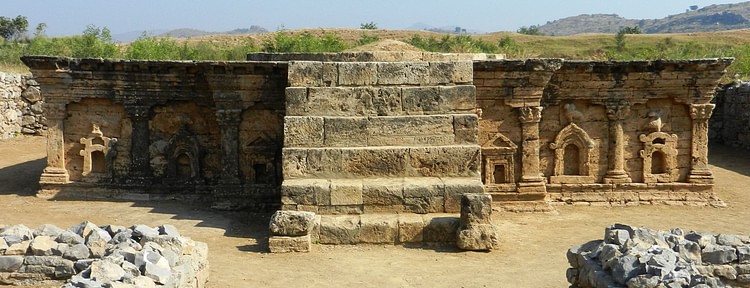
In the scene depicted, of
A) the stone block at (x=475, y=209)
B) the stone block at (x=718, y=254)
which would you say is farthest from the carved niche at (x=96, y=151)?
the stone block at (x=718, y=254)

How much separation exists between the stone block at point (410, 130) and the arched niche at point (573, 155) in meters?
3.21

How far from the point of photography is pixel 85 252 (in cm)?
704

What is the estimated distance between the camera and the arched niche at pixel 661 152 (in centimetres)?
1266

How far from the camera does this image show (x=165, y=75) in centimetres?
1238

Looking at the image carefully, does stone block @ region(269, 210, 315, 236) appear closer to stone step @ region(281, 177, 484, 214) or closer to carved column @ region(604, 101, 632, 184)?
stone step @ region(281, 177, 484, 214)

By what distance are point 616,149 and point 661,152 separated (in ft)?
2.98

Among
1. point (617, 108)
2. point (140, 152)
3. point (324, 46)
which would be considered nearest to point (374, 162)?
point (140, 152)

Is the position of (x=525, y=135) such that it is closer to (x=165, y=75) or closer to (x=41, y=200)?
(x=165, y=75)

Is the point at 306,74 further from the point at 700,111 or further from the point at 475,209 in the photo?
the point at 700,111

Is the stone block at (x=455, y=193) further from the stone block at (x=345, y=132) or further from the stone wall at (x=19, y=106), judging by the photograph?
the stone wall at (x=19, y=106)

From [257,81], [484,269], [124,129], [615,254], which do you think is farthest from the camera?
[124,129]

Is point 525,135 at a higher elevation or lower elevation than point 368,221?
higher

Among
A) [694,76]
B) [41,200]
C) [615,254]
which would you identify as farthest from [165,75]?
[694,76]

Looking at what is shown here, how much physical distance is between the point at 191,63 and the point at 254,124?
5.09 feet
